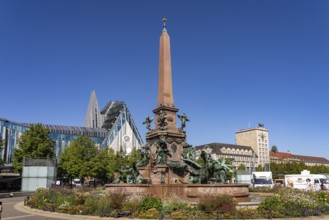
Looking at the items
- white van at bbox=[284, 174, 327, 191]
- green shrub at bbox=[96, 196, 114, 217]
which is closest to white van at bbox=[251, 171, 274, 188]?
white van at bbox=[284, 174, 327, 191]

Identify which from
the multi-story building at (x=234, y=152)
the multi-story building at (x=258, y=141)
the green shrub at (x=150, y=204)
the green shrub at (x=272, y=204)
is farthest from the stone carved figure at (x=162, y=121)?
the multi-story building at (x=258, y=141)

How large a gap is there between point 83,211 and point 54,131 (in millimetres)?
98643

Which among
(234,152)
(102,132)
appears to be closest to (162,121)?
(102,132)

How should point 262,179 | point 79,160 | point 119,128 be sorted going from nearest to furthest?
point 79,160 < point 262,179 < point 119,128

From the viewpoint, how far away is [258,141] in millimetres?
159750

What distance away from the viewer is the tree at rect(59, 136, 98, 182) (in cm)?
5069

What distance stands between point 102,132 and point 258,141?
81.7 meters

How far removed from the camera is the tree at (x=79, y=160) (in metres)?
50.7

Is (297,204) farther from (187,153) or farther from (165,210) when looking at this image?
(187,153)

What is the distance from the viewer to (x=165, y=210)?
14.3 m

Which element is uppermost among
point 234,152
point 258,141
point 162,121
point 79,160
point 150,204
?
point 258,141

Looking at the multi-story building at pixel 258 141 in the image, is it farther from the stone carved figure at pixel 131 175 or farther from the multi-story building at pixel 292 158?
the stone carved figure at pixel 131 175

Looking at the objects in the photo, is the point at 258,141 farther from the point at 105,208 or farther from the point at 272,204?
the point at 105,208

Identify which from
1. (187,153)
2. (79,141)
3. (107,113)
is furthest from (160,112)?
(107,113)
